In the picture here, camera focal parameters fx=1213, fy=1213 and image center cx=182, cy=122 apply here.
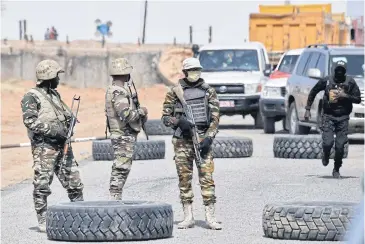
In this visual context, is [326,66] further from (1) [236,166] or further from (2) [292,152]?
(1) [236,166]

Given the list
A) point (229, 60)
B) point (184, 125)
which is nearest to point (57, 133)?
point (184, 125)

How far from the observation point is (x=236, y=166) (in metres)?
18.0

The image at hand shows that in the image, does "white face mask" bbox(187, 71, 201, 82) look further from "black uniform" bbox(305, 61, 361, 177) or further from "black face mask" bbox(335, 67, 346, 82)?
"black face mask" bbox(335, 67, 346, 82)

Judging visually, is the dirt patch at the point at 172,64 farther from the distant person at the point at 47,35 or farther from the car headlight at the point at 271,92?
the car headlight at the point at 271,92

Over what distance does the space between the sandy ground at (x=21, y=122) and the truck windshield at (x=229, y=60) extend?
3205 millimetres

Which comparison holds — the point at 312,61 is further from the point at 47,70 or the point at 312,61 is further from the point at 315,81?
the point at 47,70

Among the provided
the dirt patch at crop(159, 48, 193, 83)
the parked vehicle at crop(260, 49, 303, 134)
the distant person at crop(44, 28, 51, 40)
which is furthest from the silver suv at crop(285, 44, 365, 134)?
the distant person at crop(44, 28, 51, 40)

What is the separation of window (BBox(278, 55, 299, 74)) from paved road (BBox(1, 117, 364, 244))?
6.66 meters

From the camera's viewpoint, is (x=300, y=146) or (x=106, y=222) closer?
(x=106, y=222)

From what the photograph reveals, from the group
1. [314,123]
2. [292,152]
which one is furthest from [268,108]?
[292,152]

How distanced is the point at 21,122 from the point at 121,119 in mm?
27520

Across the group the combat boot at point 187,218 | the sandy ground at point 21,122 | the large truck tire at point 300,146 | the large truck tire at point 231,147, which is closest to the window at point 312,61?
the large truck tire at point 300,146

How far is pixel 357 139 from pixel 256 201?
11206 mm

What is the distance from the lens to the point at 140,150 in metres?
19.1
